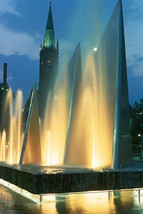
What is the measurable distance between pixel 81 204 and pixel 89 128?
8652 millimetres

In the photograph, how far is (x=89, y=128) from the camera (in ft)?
54.7

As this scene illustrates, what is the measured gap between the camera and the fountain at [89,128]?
29.9ft

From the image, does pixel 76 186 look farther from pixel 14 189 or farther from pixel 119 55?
pixel 119 55

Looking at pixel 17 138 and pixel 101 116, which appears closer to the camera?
pixel 101 116

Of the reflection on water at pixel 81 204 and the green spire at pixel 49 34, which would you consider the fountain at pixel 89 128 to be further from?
the green spire at pixel 49 34

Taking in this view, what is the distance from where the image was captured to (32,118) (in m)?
19.3

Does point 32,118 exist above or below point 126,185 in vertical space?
above

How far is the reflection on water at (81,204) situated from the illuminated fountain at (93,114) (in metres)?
3.47

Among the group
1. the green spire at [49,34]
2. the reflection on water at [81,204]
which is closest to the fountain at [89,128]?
the reflection on water at [81,204]

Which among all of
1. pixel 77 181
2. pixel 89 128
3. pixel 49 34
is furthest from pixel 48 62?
pixel 77 181

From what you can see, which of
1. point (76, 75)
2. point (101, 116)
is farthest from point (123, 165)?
point (76, 75)

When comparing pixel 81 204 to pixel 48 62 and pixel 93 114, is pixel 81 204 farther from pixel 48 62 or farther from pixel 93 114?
pixel 48 62

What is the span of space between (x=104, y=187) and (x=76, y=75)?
34.4 ft

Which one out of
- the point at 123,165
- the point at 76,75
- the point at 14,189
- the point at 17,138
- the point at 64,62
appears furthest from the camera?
the point at 17,138
